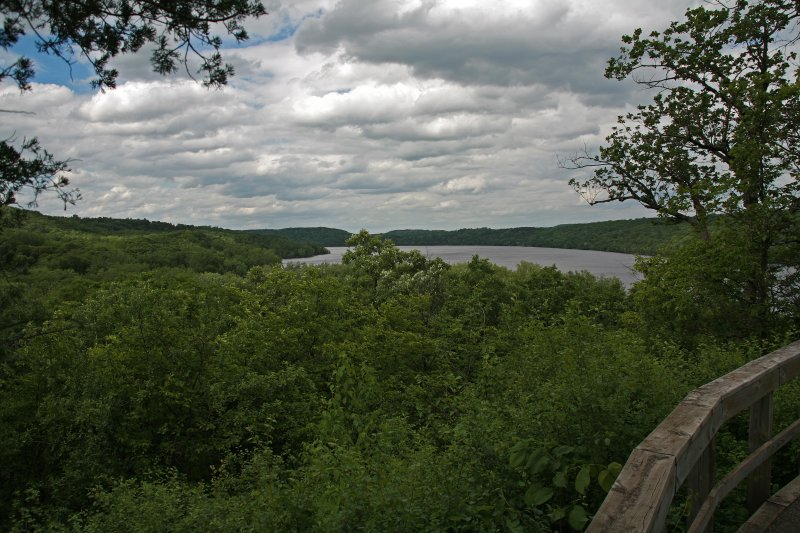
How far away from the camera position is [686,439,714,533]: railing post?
256cm

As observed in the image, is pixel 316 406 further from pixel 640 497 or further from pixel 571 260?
pixel 571 260

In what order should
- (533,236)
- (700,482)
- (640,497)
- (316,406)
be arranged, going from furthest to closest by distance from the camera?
1. (533,236)
2. (316,406)
3. (700,482)
4. (640,497)

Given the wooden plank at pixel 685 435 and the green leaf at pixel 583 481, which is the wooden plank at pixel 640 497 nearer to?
the wooden plank at pixel 685 435

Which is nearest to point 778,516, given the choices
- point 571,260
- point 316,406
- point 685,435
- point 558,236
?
point 685,435

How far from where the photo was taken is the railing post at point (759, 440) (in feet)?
10.5

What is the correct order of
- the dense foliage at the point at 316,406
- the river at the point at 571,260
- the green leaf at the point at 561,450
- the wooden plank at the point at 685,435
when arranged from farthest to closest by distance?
the river at the point at 571,260, the dense foliage at the point at 316,406, the green leaf at the point at 561,450, the wooden plank at the point at 685,435

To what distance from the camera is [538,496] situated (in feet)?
11.1

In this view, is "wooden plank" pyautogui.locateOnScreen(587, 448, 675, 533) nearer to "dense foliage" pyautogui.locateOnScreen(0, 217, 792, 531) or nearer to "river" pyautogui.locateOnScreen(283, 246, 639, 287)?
"dense foliage" pyautogui.locateOnScreen(0, 217, 792, 531)

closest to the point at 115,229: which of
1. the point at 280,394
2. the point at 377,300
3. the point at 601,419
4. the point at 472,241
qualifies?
the point at 472,241

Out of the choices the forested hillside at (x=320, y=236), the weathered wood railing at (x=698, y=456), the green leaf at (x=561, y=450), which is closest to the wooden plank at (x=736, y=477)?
the weathered wood railing at (x=698, y=456)

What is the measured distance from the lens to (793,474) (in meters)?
4.25

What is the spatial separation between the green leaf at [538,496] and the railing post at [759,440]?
3.65 ft

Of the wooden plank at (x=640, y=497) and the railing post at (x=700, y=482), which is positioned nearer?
the wooden plank at (x=640, y=497)

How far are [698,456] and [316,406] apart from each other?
11.4 m
